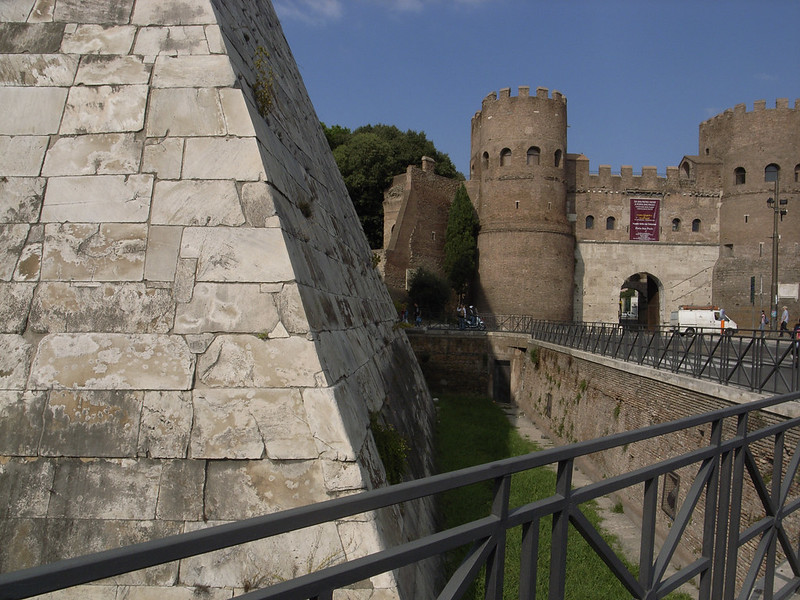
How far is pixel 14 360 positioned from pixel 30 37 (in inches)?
85.7

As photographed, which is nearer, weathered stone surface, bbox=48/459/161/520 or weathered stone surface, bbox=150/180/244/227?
weathered stone surface, bbox=48/459/161/520

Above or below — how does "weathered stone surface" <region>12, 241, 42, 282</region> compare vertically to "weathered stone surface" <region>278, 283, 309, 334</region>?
above

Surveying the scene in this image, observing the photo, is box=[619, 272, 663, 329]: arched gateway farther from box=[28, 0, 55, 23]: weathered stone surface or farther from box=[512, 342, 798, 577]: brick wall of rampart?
box=[28, 0, 55, 23]: weathered stone surface

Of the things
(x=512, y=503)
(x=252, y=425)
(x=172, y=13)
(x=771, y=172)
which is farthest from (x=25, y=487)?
(x=771, y=172)

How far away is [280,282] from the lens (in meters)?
3.26

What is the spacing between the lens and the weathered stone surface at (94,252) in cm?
329

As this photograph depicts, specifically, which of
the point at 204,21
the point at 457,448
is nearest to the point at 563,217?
the point at 457,448

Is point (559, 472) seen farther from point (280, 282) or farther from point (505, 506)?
point (280, 282)

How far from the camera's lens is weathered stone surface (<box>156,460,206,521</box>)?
9.61 ft

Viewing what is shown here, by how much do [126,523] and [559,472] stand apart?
7.75 feet

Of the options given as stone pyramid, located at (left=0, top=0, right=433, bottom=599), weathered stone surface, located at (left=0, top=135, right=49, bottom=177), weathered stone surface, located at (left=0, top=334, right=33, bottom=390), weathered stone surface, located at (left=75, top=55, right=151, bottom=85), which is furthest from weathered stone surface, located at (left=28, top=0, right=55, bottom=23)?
weathered stone surface, located at (left=0, top=334, right=33, bottom=390)

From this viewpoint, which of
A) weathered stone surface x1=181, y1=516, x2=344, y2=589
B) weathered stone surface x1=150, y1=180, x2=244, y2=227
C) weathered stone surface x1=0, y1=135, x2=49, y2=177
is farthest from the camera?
weathered stone surface x1=0, y1=135, x2=49, y2=177

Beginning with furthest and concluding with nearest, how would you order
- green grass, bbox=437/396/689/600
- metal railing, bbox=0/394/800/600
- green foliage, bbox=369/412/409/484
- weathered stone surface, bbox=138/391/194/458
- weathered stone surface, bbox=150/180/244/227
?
green grass, bbox=437/396/689/600 → green foliage, bbox=369/412/409/484 → weathered stone surface, bbox=150/180/244/227 → weathered stone surface, bbox=138/391/194/458 → metal railing, bbox=0/394/800/600

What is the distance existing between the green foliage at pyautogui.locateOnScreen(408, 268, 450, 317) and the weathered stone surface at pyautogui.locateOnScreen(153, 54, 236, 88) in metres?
25.8
